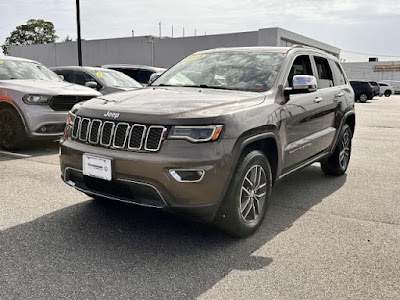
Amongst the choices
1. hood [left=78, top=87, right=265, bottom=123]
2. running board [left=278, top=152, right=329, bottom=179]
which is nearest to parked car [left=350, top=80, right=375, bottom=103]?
running board [left=278, top=152, right=329, bottom=179]

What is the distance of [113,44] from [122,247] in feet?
115

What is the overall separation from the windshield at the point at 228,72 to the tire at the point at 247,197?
824mm

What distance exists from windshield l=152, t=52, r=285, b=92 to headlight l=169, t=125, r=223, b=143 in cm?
109

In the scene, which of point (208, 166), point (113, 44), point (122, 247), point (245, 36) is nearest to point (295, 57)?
point (208, 166)

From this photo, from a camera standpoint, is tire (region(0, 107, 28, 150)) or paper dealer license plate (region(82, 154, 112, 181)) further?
tire (region(0, 107, 28, 150))

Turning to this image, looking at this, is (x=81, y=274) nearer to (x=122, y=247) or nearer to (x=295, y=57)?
(x=122, y=247)

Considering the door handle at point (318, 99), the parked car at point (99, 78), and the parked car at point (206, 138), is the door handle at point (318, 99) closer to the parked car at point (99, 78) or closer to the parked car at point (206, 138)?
the parked car at point (206, 138)

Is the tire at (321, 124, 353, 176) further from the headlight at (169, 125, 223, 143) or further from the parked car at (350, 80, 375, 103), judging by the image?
the parked car at (350, 80, 375, 103)

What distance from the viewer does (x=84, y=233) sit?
12.3ft

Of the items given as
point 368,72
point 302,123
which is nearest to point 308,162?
point 302,123

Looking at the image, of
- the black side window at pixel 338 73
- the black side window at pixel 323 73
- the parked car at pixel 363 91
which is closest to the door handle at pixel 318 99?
the black side window at pixel 323 73

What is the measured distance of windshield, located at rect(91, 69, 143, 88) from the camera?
36.0 ft

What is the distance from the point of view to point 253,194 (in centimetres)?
379

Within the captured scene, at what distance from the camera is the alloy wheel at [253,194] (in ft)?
12.1
